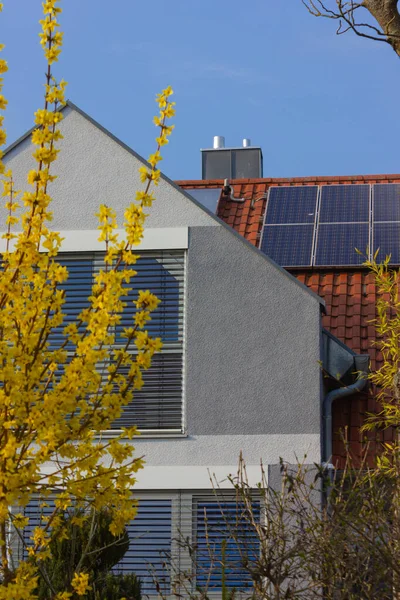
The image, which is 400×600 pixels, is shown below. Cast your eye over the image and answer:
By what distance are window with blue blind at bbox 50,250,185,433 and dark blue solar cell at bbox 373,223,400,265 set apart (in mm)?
3184

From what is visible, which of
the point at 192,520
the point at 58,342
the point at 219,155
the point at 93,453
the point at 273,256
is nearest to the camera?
the point at 93,453

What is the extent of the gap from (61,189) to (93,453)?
25.7 ft

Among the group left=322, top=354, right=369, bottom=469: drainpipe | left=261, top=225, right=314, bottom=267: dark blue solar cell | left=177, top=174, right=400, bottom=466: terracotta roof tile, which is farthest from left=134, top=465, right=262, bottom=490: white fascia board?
left=261, top=225, right=314, bottom=267: dark blue solar cell

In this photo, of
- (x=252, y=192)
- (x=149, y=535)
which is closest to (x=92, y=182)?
(x=252, y=192)

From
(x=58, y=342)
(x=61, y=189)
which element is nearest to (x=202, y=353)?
(x=58, y=342)

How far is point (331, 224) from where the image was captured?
49.3ft

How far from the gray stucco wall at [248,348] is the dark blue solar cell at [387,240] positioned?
2.49 m

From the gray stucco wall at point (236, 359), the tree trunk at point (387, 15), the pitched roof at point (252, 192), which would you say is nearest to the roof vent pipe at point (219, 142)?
the pitched roof at point (252, 192)

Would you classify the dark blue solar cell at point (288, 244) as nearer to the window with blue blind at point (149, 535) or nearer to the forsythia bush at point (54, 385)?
the window with blue blind at point (149, 535)

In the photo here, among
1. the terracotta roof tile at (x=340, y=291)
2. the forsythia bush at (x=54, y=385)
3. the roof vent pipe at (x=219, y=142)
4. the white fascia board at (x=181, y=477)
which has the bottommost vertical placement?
the white fascia board at (x=181, y=477)

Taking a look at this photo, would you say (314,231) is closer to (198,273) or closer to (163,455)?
(198,273)

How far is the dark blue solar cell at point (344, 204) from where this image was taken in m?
15.1

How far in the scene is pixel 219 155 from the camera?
21078 millimetres

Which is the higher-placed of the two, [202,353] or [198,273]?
[198,273]
